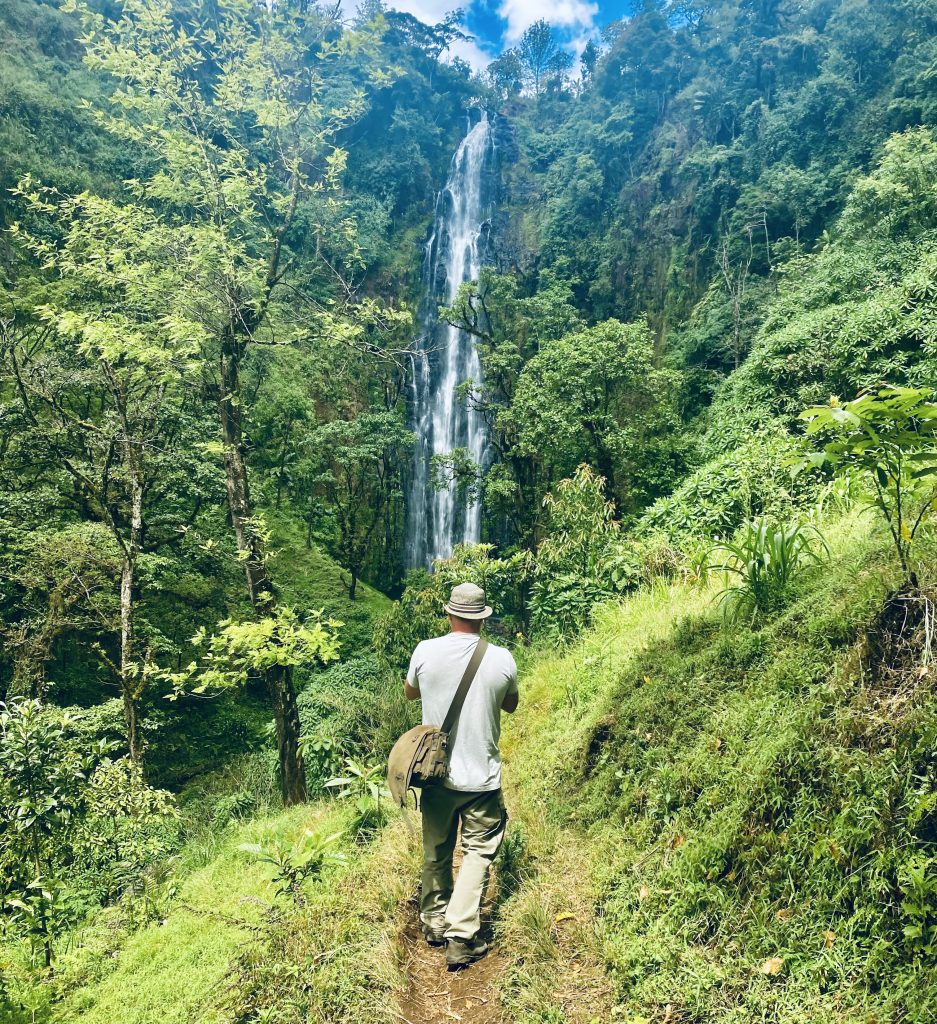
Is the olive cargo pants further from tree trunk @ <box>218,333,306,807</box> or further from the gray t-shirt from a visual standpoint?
tree trunk @ <box>218,333,306,807</box>

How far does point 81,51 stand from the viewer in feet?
66.7

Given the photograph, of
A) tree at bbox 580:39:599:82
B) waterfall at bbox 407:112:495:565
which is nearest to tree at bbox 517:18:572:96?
tree at bbox 580:39:599:82

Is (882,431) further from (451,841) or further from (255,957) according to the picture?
(255,957)

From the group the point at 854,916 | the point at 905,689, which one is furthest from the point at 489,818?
the point at 905,689

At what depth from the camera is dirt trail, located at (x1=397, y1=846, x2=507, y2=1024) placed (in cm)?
243

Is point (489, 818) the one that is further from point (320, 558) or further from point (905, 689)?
point (320, 558)

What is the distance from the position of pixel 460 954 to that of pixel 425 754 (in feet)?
3.08

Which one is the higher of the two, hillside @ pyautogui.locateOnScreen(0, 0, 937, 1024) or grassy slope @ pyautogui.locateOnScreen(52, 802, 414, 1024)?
hillside @ pyautogui.locateOnScreen(0, 0, 937, 1024)

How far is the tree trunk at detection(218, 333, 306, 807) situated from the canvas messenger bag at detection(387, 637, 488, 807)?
4116mm

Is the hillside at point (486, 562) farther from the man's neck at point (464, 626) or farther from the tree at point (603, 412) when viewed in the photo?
the man's neck at point (464, 626)

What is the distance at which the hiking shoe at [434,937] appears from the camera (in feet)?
9.33

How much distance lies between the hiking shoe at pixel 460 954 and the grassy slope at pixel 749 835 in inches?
7.6

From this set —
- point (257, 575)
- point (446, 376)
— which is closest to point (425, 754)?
point (257, 575)

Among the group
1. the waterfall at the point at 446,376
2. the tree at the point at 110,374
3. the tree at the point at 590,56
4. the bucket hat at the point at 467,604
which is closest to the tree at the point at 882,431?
the bucket hat at the point at 467,604
